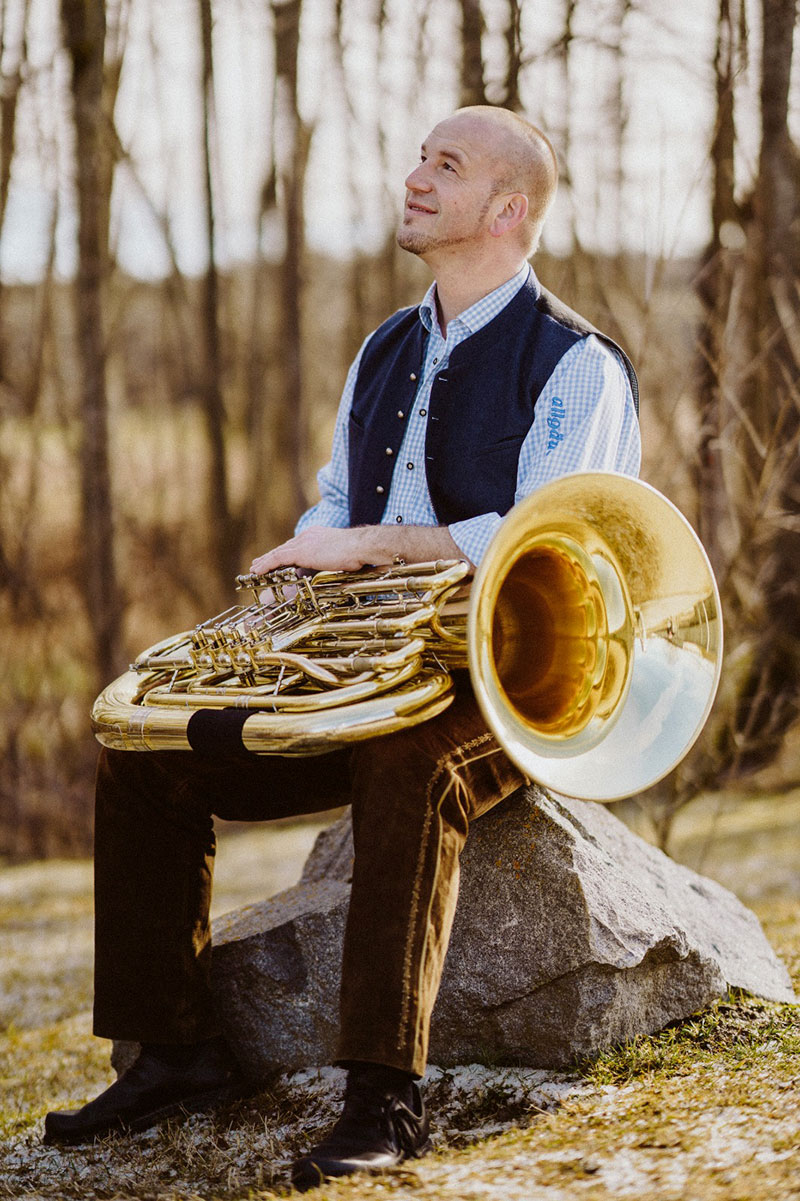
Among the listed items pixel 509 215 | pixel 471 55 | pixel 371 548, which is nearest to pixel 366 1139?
pixel 371 548

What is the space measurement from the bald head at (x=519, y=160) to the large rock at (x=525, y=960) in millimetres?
1420

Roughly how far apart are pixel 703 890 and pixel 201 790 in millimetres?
1597

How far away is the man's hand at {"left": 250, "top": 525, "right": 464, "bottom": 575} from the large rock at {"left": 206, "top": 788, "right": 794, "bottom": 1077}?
615mm

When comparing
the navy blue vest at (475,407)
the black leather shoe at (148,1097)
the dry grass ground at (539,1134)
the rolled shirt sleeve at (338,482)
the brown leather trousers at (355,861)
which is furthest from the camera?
the rolled shirt sleeve at (338,482)

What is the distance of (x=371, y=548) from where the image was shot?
284 cm

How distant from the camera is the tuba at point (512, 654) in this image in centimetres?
244

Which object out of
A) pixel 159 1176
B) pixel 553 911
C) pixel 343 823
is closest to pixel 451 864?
pixel 553 911

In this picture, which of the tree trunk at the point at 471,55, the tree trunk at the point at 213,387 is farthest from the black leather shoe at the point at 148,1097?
the tree trunk at the point at 213,387

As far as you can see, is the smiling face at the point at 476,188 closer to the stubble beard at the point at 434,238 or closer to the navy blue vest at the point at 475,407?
the stubble beard at the point at 434,238

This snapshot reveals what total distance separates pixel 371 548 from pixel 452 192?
0.91 metres

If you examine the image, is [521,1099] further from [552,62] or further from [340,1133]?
[552,62]

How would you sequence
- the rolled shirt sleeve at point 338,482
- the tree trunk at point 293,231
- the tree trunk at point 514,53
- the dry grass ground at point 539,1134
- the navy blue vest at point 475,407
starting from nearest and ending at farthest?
1. the dry grass ground at point 539,1134
2. the navy blue vest at point 475,407
3. the rolled shirt sleeve at point 338,482
4. the tree trunk at point 514,53
5. the tree trunk at point 293,231

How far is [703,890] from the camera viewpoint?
3645mm

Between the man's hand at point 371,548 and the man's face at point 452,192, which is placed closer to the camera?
the man's hand at point 371,548
